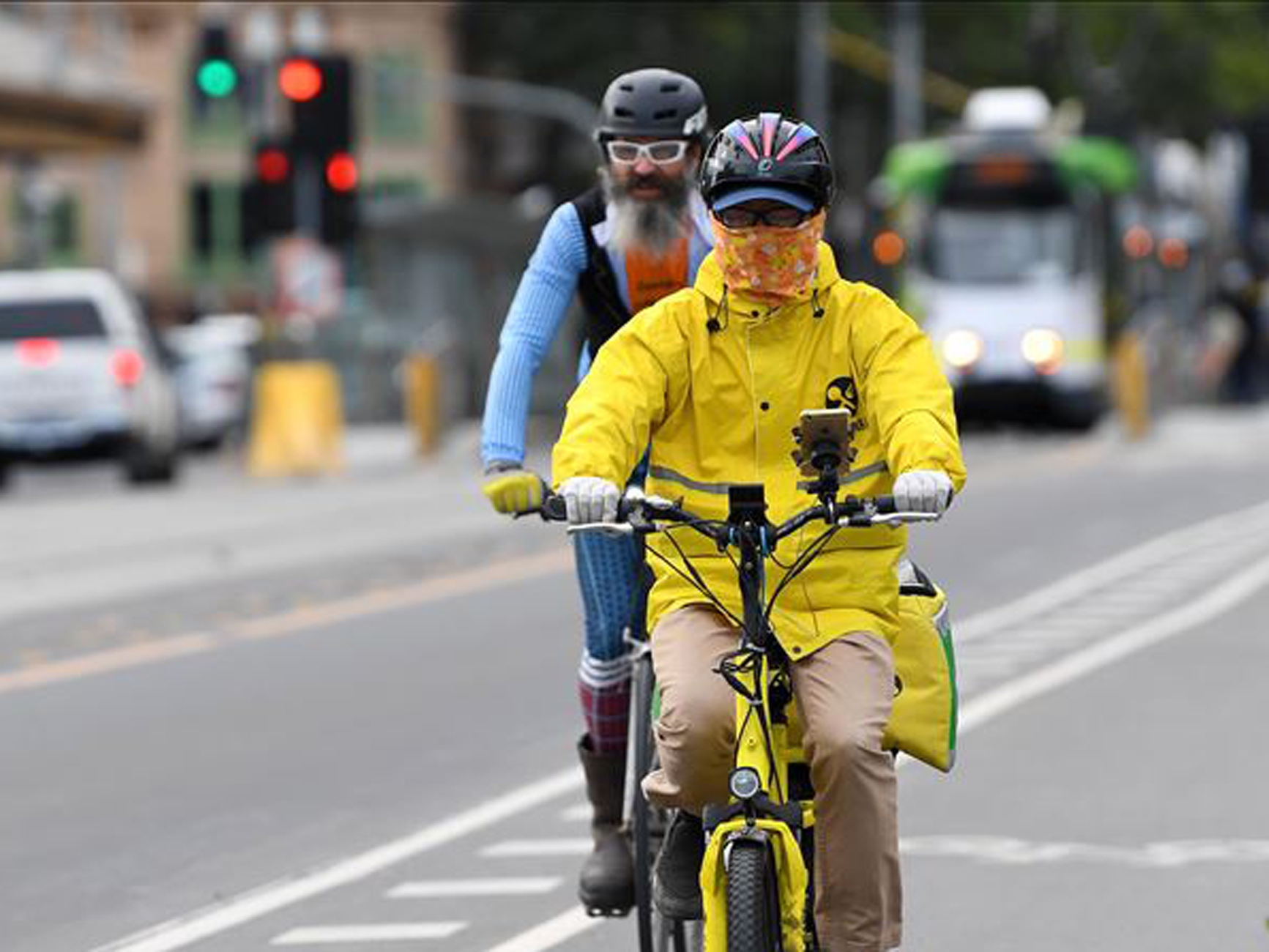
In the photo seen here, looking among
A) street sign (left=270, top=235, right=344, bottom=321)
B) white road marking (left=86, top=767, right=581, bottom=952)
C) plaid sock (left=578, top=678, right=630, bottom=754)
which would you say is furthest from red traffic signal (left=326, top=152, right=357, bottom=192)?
plaid sock (left=578, top=678, right=630, bottom=754)

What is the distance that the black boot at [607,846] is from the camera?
7.83 meters

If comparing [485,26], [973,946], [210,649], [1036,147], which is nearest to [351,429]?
[1036,147]

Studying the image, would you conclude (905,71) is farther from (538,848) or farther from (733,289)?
(733,289)

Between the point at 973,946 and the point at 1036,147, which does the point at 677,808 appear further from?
the point at 1036,147

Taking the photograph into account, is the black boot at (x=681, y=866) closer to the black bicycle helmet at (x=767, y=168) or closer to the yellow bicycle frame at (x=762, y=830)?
the yellow bicycle frame at (x=762, y=830)

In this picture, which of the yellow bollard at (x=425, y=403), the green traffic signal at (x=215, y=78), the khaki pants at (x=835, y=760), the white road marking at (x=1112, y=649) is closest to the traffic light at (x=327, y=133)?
the green traffic signal at (x=215, y=78)

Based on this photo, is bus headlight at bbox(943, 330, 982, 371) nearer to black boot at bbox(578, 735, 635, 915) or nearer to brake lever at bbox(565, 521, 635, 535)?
black boot at bbox(578, 735, 635, 915)

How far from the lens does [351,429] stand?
40000 mm

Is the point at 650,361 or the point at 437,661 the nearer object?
the point at 650,361

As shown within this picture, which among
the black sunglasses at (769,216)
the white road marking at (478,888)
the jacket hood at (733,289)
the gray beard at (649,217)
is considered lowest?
the white road marking at (478,888)

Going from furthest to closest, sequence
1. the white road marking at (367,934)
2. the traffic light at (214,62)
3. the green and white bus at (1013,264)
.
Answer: the green and white bus at (1013,264) < the traffic light at (214,62) < the white road marking at (367,934)

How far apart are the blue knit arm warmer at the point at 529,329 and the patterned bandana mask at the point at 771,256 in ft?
2.82

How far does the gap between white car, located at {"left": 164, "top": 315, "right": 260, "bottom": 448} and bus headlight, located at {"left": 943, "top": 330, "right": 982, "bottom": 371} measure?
733 cm

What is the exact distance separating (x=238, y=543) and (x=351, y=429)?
62.3 ft
